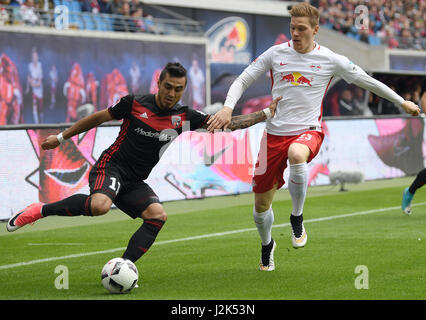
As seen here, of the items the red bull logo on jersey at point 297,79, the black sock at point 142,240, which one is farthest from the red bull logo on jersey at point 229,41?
the black sock at point 142,240

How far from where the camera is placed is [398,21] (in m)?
35.9

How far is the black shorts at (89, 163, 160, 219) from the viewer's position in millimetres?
7422

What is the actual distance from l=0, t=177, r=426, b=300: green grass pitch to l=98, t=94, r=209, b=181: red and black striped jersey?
1.12 metres

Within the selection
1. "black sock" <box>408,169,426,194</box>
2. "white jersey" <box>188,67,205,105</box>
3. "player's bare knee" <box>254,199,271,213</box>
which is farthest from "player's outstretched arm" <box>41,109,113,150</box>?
"white jersey" <box>188,67,205,105</box>

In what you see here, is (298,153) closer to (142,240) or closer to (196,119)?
(196,119)

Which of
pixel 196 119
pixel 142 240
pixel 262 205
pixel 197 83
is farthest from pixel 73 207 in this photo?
pixel 197 83

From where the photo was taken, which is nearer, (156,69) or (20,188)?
(20,188)

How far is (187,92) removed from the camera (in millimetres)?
26969

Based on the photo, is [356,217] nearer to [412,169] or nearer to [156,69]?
[412,169]

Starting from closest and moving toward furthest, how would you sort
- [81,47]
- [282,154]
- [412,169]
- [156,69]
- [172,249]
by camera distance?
[282,154]
[172,249]
[412,169]
[81,47]
[156,69]

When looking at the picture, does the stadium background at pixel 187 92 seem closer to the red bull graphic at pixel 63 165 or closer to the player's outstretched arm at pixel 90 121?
the red bull graphic at pixel 63 165

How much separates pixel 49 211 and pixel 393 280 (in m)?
3.20
